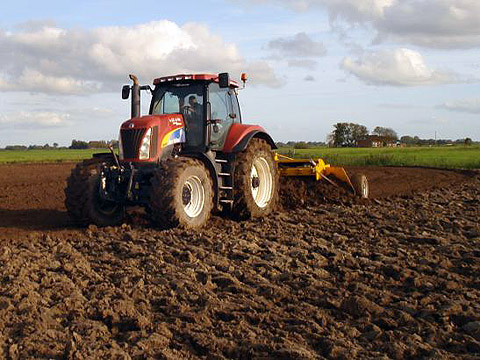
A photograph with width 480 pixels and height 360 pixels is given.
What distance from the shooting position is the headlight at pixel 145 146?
9289 mm

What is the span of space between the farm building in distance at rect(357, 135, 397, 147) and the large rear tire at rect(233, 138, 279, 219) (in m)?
65.6

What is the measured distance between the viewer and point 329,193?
13.1 meters

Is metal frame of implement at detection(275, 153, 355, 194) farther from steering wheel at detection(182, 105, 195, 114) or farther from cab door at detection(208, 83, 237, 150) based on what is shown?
steering wheel at detection(182, 105, 195, 114)

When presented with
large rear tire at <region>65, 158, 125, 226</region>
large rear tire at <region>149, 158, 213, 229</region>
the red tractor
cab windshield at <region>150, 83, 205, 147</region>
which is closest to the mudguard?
the red tractor

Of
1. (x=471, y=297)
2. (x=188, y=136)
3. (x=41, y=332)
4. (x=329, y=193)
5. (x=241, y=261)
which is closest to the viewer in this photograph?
(x=41, y=332)

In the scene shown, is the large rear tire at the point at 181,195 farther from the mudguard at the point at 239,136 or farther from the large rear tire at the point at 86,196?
the large rear tire at the point at 86,196

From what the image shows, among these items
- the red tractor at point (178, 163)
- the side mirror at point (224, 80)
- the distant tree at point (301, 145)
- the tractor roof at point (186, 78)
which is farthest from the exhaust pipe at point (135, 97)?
the distant tree at point (301, 145)

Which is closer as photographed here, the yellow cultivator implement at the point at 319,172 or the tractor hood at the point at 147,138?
the tractor hood at the point at 147,138

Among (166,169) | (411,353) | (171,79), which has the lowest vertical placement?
(411,353)

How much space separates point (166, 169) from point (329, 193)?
5419 mm

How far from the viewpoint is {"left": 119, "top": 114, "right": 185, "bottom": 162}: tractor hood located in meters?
9.31

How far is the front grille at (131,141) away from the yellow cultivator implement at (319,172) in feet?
12.5

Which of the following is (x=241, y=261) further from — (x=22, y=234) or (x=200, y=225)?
(x=22, y=234)

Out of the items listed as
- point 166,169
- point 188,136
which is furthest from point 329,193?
point 166,169
